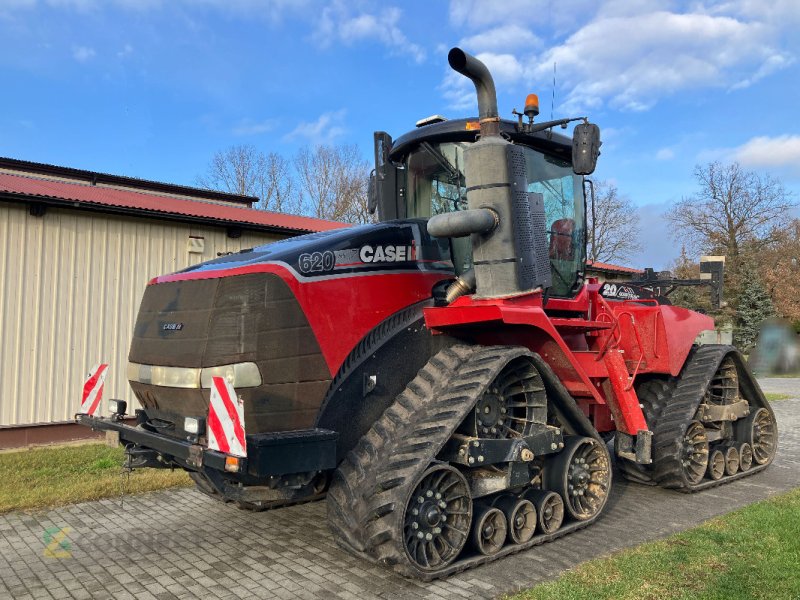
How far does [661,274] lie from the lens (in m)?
9.84

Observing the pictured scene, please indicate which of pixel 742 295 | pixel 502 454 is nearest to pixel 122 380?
pixel 502 454

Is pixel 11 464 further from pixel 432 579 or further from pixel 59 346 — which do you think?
pixel 432 579

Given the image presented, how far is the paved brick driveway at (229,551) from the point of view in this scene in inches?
171

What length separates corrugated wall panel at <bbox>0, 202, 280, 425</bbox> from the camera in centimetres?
884

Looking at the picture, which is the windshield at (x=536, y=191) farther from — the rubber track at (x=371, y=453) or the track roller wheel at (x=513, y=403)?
the rubber track at (x=371, y=453)

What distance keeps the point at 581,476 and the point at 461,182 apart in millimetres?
2587

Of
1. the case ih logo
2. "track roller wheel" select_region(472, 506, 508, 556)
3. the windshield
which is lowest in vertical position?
"track roller wheel" select_region(472, 506, 508, 556)

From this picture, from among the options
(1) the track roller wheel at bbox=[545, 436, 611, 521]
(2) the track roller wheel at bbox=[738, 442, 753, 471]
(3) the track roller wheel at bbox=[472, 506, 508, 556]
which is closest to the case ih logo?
(3) the track roller wheel at bbox=[472, 506, 508, 556]

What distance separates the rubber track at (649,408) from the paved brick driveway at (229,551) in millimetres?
223

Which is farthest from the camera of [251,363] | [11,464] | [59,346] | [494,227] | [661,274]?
[661,274]

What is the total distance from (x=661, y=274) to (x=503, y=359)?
593 centimetres

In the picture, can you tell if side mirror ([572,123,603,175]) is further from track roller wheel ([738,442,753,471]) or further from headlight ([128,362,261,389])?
track roller wheel ([738,442,753,471])

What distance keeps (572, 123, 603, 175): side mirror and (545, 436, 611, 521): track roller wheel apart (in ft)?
7.11

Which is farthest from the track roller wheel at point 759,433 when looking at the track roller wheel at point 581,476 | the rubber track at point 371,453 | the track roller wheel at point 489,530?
the rubber track at point 371,453
